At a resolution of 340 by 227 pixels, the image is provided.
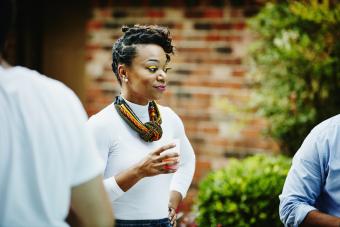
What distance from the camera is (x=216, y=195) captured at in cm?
425

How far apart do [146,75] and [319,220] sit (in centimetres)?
101

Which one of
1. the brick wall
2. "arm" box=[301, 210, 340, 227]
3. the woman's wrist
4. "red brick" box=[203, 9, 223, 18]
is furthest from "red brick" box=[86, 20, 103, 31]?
"arm" box=[301, 210, 340, 227]

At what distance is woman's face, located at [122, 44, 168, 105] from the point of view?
2.73 m

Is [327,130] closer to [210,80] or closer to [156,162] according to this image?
[156,162]

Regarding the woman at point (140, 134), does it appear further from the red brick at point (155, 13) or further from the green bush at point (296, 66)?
the red brick at point (155, 13)

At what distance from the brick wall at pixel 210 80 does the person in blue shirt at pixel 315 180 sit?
2.84 meters

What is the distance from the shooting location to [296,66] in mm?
4824

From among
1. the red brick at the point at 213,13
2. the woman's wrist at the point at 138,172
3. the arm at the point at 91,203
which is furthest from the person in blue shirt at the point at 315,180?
the red brick at the point at 213,13

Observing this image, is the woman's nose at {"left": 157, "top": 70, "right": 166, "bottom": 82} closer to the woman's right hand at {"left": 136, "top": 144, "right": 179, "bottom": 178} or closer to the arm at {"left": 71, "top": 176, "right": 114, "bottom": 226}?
the woman's right hand at {"left": 136, "top": 144, "right": 179, "bottom": 178}

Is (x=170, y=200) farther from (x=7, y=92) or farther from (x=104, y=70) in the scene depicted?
(x=104, y=70)

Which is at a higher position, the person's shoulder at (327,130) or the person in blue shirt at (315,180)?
the person's shoulder at (327,130)

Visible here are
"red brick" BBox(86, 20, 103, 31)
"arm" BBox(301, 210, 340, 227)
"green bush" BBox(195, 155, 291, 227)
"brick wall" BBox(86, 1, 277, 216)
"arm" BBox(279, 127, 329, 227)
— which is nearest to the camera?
"arm" BBox(301, 210, 340, 227)

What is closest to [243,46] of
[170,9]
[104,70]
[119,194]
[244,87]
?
[244,87]

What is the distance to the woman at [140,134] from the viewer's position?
252 centimetres
